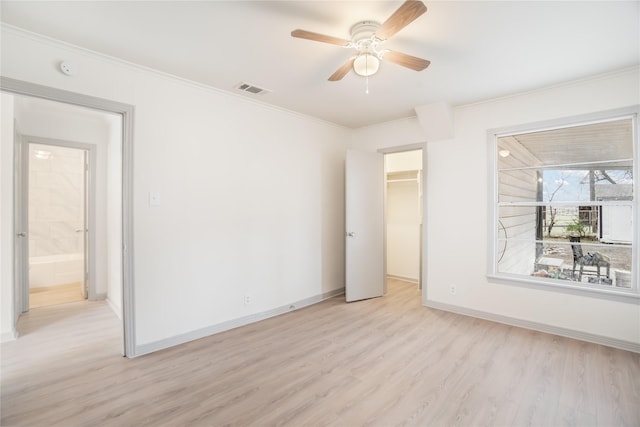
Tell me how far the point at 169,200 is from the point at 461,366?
9.99ft

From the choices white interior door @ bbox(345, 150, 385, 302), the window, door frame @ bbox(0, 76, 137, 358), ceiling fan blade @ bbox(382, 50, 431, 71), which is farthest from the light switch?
the window

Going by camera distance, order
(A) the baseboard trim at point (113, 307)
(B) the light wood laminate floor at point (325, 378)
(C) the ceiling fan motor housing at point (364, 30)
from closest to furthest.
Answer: (B) the light wood laminate floor at point (325, 378) < (C) the ceiling fan motor housing at point (364, 30) < (A) the baseboard trim at point (113, 307)

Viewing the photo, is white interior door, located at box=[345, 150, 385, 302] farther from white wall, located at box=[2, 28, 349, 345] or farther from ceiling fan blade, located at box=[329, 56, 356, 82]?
ceiling fan blade, located at box=[329, 56, 356, 82]

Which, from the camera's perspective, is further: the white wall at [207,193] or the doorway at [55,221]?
the doorway at [55,221]

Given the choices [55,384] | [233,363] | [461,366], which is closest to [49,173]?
[55,384]

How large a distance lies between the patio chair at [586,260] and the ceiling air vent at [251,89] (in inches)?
147

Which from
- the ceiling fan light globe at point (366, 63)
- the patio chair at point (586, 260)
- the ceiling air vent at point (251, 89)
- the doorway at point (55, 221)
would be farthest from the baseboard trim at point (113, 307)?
the patio chair at point (586, 260)

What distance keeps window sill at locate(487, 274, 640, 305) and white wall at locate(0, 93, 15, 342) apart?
519 centimetres

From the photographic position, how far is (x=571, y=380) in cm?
231

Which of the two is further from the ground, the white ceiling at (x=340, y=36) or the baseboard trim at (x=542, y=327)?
the white ceiling at (x=340, y=36)

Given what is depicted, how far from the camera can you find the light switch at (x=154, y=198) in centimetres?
279

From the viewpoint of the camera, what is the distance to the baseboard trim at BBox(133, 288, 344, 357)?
277 centimetres

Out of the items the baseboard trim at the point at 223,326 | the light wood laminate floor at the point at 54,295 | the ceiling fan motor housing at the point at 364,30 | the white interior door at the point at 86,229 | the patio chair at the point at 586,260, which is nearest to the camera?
the ceiling fan motor housing at the point at 364,30

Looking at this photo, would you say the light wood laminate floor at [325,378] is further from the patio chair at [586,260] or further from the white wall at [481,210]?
the patio chair at [586,260]
